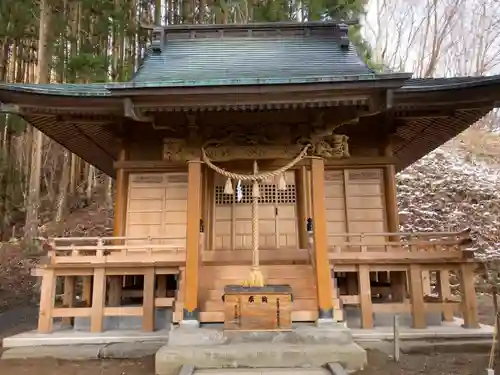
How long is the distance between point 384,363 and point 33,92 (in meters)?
7.81

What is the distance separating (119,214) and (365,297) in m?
5.88

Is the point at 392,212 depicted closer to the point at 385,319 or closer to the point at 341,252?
the point at 341,252

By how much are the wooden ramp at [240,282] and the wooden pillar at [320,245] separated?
23 cm

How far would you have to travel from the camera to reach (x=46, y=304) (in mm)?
8203

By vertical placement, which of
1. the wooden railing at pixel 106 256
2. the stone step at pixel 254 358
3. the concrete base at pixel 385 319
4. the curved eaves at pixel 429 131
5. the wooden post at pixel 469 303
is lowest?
the stone step at pixel 254 358

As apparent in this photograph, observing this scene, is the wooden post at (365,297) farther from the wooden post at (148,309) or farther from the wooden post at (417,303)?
the wooden post at (148,309)

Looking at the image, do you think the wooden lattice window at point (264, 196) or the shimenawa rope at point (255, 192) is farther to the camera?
the wooden lattice window at point (264, 196)

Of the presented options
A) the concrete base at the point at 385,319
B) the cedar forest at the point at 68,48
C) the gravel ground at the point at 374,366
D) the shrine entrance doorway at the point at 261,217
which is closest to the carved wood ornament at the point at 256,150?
the shrine entrance doorway at the point at 261,217

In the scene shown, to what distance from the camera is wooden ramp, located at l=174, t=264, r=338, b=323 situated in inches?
278

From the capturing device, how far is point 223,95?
22.3 ft

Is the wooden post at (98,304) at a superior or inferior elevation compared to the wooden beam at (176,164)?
inferior

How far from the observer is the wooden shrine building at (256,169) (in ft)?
22.7

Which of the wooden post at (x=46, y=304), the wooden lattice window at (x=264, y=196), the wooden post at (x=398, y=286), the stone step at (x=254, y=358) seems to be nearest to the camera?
the stone step at (x=254, y=358)

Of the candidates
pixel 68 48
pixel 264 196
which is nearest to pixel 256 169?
pixel 264 196
